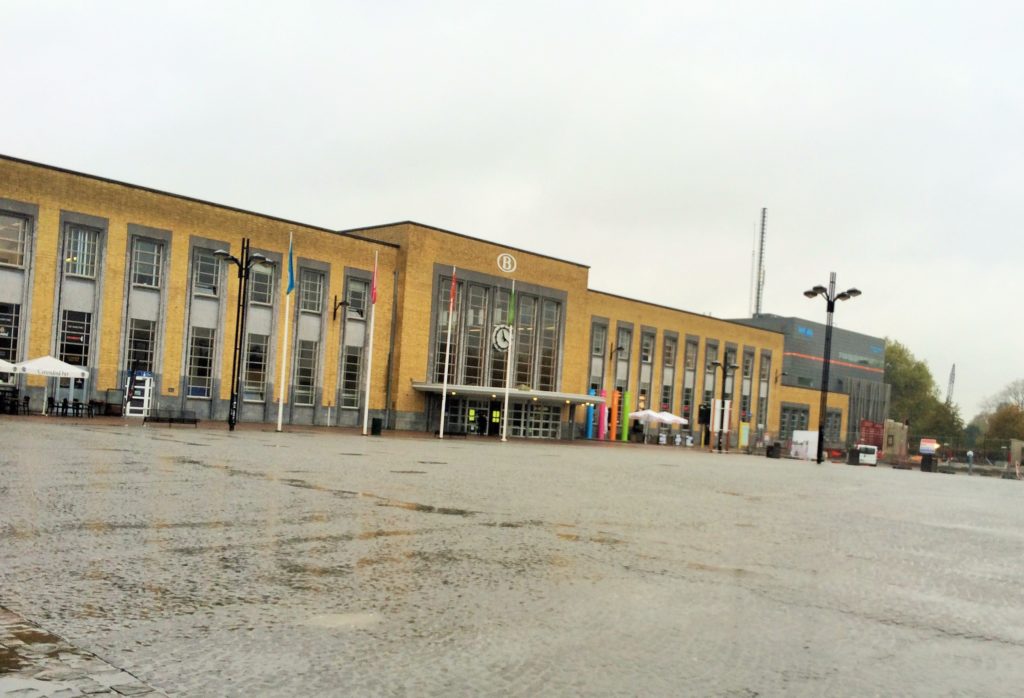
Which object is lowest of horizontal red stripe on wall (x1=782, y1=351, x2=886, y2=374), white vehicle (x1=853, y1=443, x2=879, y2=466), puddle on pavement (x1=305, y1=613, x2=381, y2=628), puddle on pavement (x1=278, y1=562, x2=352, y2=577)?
white vehicle (x1=853, y1=443, x2=879, y2=466)

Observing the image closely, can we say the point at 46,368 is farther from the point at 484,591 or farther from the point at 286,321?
the point at 484,591

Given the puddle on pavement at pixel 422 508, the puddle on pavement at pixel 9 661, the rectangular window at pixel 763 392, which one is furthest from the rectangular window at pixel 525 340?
the puddle on pavement at pixel 9 661

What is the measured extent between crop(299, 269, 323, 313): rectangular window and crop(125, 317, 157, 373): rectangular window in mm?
8292

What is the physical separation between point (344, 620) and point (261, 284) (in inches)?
1667

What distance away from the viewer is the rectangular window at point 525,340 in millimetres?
57688

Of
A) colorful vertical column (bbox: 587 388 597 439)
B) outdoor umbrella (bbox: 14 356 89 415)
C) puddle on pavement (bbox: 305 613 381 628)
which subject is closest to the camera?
puddle on pavement (bbox: 305 613 381 628)

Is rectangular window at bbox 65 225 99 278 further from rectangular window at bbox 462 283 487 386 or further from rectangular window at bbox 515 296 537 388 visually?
rectangular window at bbox 515 296 537 388

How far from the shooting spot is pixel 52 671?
4.33m

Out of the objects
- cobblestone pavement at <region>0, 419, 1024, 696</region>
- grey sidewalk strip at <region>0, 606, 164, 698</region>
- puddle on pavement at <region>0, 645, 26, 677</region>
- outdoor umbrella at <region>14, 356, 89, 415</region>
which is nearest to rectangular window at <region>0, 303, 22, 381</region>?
outdoor umbrella at <region>14, 356, 89, 415</region>

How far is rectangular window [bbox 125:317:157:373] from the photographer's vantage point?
40.9 meters

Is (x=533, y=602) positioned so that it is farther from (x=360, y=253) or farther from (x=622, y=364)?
(x=622, y=364)

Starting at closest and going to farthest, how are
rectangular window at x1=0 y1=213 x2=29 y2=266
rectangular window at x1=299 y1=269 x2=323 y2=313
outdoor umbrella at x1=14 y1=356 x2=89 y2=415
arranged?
outdoor umbrella at x1=14 y1=356 x2=89 y2=415, rectangular window at x1=0 y1=213 x2=29 y2=266, rectangular window at x1=299 y1=269 x2=323 y2=313

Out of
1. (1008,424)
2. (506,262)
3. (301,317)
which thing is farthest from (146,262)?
(1008,424)

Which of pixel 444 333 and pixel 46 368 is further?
pixel 444 333
